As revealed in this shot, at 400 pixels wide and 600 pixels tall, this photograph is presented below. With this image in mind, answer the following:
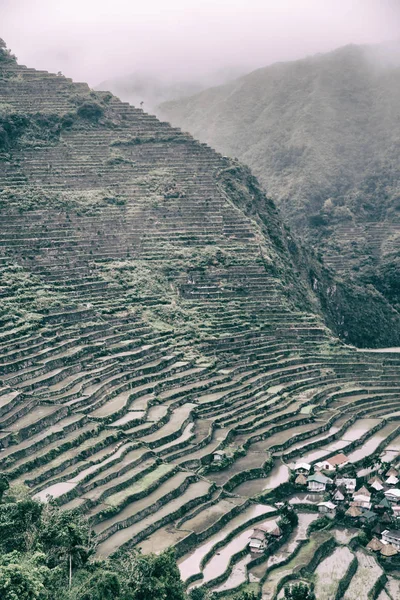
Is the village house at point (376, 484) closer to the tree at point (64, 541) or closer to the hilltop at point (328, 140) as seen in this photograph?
the tree at point (64, 541)

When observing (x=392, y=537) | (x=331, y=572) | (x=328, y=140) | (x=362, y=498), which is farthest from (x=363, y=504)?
(x=328, y=140)

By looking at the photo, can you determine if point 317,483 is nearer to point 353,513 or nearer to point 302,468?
point 302,468

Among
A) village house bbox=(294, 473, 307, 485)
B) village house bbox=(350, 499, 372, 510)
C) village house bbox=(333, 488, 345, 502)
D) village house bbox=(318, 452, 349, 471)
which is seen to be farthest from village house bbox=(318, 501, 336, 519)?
village house bbox=(318, 452, 349, 471)

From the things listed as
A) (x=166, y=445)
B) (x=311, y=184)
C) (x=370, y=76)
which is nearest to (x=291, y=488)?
(x=166, y=445)

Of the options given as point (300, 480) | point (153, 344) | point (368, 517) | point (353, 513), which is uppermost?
point (153, 344)

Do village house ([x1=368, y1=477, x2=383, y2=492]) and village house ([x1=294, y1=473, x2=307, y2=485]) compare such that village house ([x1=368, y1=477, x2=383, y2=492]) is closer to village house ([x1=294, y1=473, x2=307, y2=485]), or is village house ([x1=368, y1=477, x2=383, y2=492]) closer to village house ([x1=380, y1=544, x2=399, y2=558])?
village house ([x1=294, y1=473, x2=307, y2=485])

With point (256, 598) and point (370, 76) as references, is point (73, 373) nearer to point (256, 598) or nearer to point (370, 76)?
point (256, 598)
